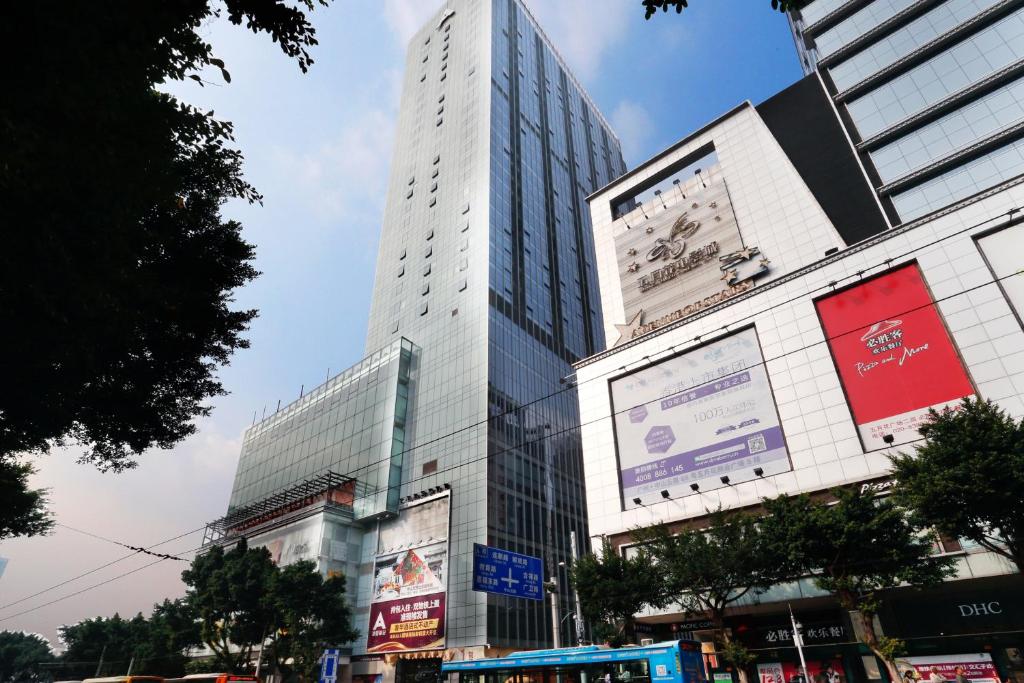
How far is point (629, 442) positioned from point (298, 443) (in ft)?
151

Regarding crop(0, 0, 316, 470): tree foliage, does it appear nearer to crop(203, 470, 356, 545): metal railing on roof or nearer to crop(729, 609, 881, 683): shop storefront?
crop(729, 609, 881, 683): shop storefront

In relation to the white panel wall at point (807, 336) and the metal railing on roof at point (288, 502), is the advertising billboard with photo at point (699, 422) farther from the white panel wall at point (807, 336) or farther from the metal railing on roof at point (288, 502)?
the metal railing on roof at point (288, 502)

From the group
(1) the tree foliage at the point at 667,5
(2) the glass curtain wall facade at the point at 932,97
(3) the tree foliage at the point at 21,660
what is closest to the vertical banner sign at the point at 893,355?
(2) the glass curtain wall facade at the point at 932,97

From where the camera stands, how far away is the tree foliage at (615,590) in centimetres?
2358

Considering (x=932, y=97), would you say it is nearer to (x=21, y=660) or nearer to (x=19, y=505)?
(x=19, y=505)

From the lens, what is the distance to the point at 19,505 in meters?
22.5

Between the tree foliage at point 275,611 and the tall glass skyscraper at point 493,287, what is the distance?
993 cm

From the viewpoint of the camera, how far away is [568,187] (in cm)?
8325

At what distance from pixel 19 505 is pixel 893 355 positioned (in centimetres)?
3784

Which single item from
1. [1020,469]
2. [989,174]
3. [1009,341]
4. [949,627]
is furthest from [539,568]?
[989,174]

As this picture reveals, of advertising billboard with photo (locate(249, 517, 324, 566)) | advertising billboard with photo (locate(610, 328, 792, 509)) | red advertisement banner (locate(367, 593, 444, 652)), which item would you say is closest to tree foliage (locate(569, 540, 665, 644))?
advertising billboard with photo (locate(610, 328, 792, 509))

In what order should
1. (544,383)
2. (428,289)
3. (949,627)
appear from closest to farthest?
1. (949,627)
2. (544,383)
3. (428,289)

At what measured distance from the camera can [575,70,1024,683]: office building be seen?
23.0 m

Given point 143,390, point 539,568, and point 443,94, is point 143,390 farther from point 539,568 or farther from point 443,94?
point 443,94
